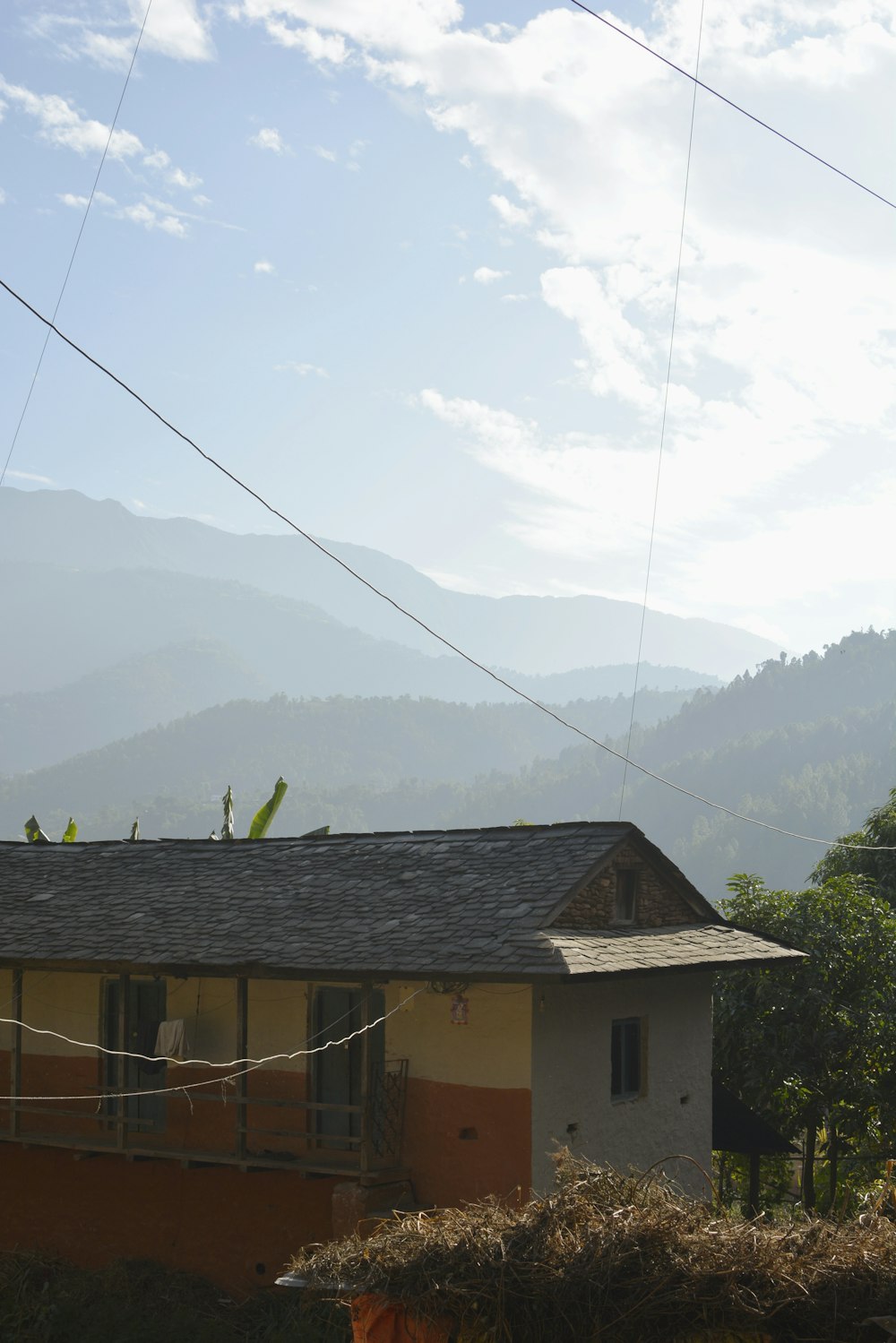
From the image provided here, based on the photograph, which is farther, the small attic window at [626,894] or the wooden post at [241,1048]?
the small attic window at [626,894]

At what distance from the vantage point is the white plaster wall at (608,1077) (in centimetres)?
1572

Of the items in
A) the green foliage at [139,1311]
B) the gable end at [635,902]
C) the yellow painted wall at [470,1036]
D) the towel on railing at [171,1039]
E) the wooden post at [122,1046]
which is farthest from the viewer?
the towel on railing at [171,1039]

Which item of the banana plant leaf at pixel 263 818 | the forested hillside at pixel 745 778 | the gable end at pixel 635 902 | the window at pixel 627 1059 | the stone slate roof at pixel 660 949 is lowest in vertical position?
the window at pixel 627 1059

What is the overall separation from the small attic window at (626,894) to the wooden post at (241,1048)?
5.04 metres

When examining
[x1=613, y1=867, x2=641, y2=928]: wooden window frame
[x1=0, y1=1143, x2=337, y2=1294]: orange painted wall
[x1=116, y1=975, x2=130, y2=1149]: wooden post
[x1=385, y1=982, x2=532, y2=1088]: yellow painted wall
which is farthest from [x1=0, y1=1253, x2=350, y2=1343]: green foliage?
[x1=613, y1=867, x2=641, y2=928]: wooden window frame

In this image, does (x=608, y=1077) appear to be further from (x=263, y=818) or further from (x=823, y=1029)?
(x=263, y=818)

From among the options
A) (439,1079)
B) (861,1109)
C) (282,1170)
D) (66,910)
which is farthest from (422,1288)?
(861,1109)

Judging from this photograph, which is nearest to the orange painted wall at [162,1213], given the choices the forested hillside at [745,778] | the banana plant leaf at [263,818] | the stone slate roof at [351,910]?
the stone slate roof at [351,910]

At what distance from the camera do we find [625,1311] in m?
8.11

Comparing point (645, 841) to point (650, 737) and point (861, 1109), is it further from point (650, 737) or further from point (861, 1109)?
point (650, 737)

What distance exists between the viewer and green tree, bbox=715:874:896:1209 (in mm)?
21891

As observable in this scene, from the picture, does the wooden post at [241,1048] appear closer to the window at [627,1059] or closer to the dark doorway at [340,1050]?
the dark doorway at [340,1050]

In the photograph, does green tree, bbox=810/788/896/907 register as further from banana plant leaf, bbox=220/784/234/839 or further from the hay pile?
the hay pile

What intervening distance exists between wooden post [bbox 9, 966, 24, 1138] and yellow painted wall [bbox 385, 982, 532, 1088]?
5427 millimetres
